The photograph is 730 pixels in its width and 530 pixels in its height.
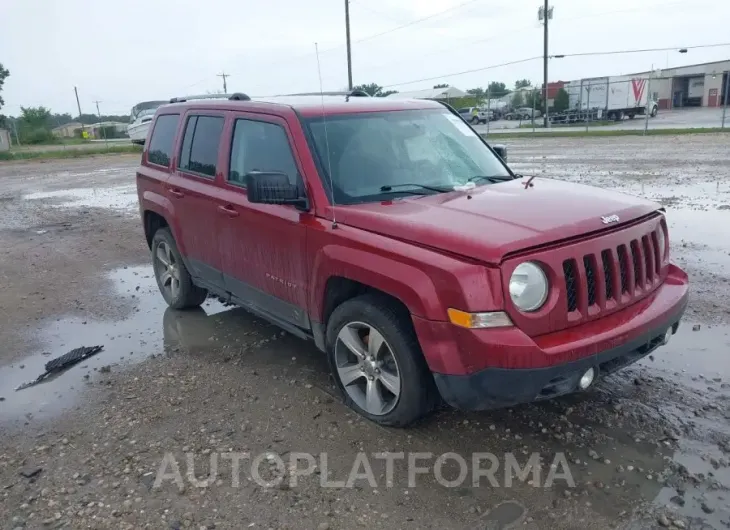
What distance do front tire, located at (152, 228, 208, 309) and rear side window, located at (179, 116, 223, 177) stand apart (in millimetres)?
905

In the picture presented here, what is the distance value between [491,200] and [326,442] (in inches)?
70.3

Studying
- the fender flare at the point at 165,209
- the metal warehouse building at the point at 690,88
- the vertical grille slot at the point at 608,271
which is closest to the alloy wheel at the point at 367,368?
the vertical grille slot at the point at 608,271

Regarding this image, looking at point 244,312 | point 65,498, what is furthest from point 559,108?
point 65,498

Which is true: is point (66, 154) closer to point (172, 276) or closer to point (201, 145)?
point (172, 276)

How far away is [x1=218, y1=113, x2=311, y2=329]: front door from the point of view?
440 cm

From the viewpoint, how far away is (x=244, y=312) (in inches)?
253

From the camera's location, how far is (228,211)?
16.4 ft

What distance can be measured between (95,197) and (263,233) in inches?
519

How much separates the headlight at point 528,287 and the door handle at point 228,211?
246 cm

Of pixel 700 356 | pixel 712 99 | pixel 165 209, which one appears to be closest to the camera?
pixel 700 356

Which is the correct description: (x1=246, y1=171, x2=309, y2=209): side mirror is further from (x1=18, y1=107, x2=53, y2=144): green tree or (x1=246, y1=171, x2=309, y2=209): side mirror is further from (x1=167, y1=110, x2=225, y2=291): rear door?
(x1=18, y1=107, x2=53, y2=144): green tree

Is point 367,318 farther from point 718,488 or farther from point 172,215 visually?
point 172,215

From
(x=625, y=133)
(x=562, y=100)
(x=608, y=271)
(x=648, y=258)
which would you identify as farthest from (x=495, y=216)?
(x=562, y=100)

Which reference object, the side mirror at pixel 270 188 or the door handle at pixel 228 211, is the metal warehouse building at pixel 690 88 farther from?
the side mirror at pixel 270 188
